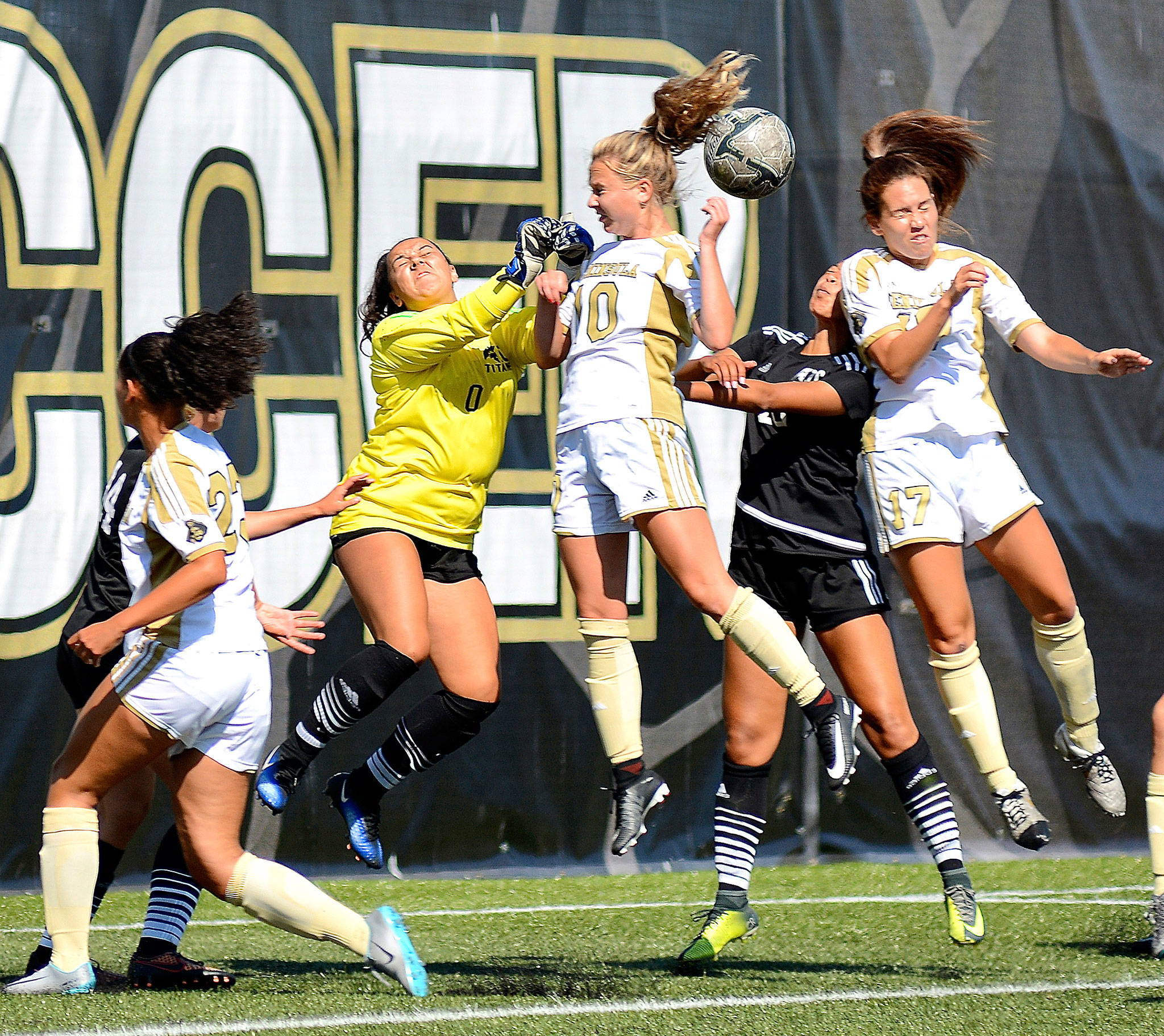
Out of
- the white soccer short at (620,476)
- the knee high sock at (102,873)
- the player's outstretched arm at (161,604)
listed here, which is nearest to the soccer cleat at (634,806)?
the white soccer short at (620,476)

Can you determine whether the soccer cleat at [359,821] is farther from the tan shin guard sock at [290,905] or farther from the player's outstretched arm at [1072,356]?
the player's outstretched arm at [1072,356]

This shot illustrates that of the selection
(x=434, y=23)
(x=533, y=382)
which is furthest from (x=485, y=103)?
(x=533, y=382)

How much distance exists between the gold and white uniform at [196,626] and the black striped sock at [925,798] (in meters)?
1.79

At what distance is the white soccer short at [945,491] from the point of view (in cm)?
418

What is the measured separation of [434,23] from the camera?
262 inches

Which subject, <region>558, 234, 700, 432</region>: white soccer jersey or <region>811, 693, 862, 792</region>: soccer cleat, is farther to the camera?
<region>558, 234, 700, 432</region>: white soccer jersey

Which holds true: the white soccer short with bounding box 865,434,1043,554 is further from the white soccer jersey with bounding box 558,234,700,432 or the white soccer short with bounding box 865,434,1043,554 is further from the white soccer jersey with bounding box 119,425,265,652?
the white soccer jersey with bounding box 119,425,265,652

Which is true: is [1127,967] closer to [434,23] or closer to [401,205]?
[401,205]

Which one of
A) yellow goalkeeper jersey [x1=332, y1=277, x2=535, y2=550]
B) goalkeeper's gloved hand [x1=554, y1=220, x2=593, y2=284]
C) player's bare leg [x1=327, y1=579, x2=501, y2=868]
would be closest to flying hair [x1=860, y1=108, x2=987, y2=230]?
goalkeeper's gloved hand [x1=554, y1=220, x2=593, y2=284]

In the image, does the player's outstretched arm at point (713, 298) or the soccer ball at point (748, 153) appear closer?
the player's outstretched arm at point (713, 298)

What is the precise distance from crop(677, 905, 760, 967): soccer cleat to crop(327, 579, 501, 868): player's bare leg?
0.86 m

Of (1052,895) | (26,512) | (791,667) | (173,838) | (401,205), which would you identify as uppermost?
(401,205)

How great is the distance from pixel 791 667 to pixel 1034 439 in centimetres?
377

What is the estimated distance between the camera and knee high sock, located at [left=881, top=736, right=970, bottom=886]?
4105mm
